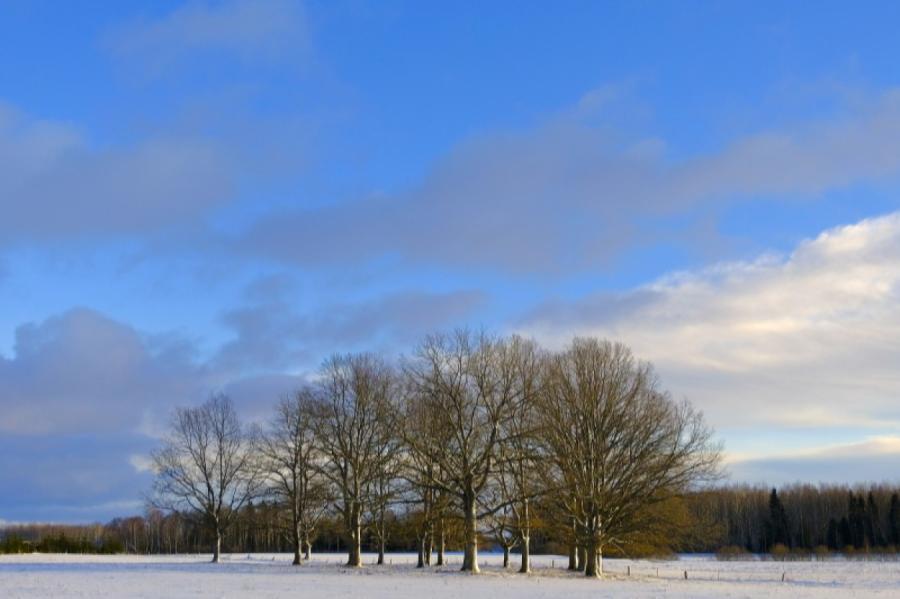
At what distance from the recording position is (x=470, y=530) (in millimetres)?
50031

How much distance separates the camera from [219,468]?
242ft

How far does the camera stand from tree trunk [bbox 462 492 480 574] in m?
50.1

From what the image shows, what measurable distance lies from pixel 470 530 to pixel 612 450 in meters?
9.49

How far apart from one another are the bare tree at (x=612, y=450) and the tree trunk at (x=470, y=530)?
204 inches

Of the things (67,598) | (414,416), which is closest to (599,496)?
(414,416)

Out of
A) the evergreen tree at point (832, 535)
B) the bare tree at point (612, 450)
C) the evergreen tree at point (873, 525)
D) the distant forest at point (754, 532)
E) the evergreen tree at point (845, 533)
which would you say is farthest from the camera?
the evergreen tree at point (832, 535)

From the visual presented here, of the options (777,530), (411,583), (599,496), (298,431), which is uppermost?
(298,431)

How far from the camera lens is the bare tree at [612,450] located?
49938 mm

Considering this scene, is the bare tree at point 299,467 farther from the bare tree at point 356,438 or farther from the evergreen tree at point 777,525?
the evergreen tree at point 777,525

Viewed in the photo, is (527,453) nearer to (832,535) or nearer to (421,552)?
(421,552)

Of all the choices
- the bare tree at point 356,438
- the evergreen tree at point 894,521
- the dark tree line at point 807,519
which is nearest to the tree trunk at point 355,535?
the bare tree at point 356,438

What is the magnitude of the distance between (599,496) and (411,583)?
13.5 meters

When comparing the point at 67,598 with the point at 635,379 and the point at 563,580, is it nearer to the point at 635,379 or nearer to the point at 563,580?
the point at 563,580

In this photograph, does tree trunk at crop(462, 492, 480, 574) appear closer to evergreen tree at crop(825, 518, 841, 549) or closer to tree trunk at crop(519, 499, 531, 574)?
tree trunk at crop(519, 499, 531, 574)
